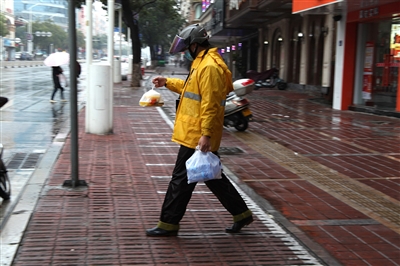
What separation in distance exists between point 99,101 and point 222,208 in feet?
16.5

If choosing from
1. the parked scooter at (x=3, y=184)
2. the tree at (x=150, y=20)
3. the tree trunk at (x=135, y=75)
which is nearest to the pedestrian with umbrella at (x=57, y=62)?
the tree at (x=150, y=20)

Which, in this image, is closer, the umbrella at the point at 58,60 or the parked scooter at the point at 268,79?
the umbrella at the point at 58,60

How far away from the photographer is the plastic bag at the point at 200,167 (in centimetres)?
421

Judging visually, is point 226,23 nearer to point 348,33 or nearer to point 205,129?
point 348,33

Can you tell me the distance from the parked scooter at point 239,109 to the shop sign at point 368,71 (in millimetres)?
5956

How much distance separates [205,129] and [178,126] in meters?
0.37

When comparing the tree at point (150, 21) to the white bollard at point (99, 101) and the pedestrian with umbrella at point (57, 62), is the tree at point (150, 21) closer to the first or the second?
the pedestrian with umbrella at point (57, 62)

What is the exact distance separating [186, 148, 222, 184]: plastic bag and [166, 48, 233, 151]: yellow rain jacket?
136 mm

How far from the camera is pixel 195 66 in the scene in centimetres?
441

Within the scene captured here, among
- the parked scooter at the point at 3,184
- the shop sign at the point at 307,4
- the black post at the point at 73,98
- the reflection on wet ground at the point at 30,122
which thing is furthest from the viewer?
the shop sign at the point at 307,4

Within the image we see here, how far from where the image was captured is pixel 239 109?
11203mm

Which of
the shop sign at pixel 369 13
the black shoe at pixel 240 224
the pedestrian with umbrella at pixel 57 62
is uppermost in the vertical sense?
the shop sign at pixel 369 13

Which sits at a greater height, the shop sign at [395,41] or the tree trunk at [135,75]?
the shop sign at [395,41]

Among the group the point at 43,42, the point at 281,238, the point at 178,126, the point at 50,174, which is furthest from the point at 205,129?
the point at 43,42
